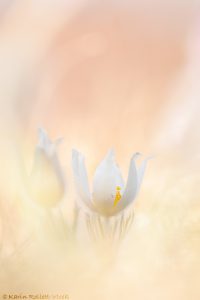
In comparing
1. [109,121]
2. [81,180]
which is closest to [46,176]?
[81,180]

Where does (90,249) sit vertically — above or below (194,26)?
below

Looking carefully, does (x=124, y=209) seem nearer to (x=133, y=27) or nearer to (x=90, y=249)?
(x=90, y=249)

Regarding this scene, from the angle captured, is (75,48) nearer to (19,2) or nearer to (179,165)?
(19,2)

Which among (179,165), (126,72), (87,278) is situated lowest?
(87,278)

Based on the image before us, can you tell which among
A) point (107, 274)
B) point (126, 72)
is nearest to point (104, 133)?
point (126, 72)
